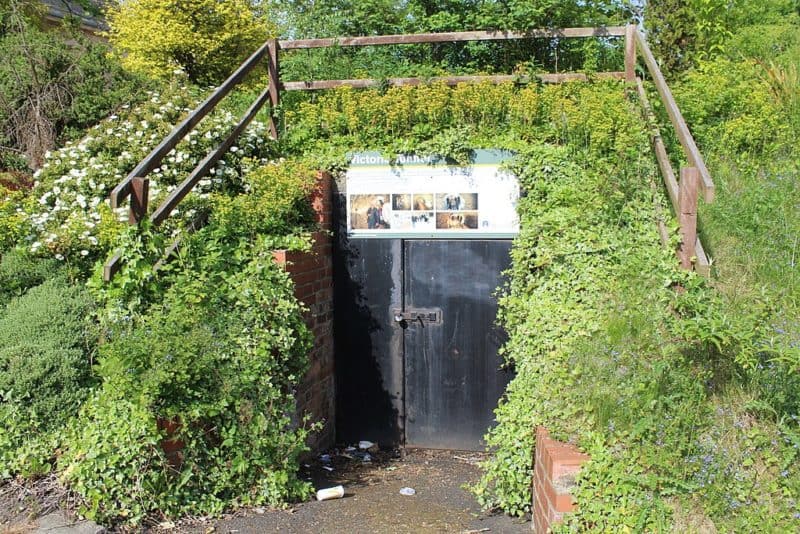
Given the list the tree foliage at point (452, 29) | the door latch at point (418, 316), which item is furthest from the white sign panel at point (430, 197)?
the tree foliage at point (452, 29)

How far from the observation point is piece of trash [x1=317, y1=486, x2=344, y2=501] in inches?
207

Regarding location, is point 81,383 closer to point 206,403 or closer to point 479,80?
Answer: point 206,403

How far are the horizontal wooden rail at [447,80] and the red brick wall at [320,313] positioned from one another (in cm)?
124

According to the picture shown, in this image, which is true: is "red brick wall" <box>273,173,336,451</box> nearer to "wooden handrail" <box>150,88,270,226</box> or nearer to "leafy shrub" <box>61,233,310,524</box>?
"leafy shrub" <box>61,233,310,524</box>

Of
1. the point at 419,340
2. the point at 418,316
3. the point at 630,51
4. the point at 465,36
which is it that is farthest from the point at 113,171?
the point at 630,51

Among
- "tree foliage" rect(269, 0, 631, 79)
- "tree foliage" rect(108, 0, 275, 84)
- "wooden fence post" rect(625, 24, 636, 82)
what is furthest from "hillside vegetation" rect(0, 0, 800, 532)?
"tree foliage" rect(108, 0, 275, 84)

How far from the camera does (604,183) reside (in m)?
5.96

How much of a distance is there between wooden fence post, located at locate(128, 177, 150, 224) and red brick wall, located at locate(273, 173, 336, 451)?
1.31m

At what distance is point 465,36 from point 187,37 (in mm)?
7429

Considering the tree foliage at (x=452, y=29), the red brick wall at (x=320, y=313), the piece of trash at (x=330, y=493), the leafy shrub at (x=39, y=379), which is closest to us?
the leafy shrub at (x=39, y=379)

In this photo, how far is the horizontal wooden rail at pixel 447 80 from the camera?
7.17 meters

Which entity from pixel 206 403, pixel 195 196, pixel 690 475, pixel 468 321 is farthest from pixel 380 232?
pixel 690 475

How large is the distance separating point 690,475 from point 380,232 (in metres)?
3.99

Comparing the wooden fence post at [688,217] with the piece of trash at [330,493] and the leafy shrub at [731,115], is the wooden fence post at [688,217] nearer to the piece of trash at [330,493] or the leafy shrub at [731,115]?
the leafy shrub at [731,115]
